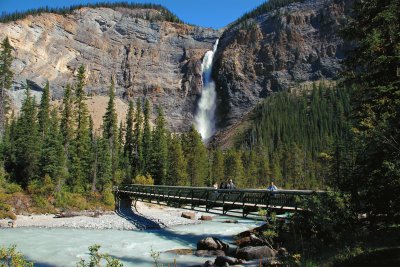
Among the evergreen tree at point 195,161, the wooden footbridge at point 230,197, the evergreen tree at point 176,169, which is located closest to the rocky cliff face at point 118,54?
the evergreen tree at point 195,161

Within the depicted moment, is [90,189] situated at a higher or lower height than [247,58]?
lower

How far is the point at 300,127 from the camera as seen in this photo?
120438 millimetres

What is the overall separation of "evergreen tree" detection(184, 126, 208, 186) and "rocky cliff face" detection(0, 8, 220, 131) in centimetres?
8309

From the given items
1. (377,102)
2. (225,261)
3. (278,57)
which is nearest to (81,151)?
(225,261)

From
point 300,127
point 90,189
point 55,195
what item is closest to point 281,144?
point 300,127

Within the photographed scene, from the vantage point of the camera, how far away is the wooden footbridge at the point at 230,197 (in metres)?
17.7

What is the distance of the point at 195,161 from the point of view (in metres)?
65.4

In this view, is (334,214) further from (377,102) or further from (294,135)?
(294,135)

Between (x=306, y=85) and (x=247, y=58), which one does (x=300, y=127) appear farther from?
(x=247, y=58)

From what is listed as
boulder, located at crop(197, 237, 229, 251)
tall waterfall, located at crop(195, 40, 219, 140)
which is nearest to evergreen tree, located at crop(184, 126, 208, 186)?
boulder, located at crop(197, 237, 229, 251)

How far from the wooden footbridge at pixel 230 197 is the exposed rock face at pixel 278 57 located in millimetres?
115460

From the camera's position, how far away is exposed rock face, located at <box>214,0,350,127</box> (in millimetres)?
150500

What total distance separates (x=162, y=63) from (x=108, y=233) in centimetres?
14755

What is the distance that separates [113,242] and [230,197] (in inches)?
297
